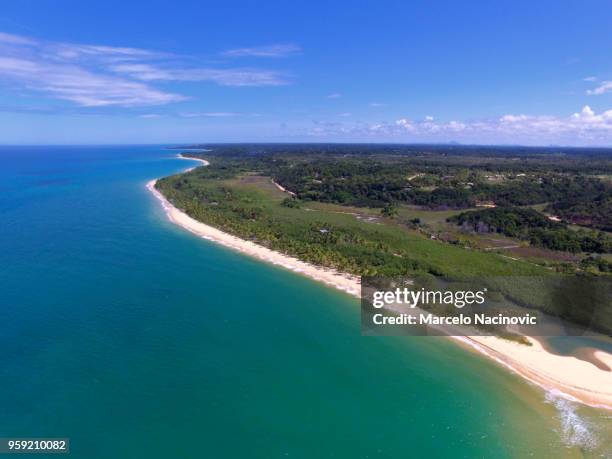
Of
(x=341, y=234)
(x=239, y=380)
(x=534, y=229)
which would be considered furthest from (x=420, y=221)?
(x=239, y=380)

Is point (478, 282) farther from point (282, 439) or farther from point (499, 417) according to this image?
point (282, 439)

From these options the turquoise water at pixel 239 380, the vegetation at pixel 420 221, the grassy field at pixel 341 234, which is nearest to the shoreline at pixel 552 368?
the turquoise water at pixel 239 380

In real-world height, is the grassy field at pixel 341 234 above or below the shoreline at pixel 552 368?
above

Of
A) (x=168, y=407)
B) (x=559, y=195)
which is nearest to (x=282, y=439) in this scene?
(x=168, y=407)

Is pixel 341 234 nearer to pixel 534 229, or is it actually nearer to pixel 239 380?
pixel 534 229

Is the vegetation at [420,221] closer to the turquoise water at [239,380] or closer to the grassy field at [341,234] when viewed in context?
the grassy field at [341,234]

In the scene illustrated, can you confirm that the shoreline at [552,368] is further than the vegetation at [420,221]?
No

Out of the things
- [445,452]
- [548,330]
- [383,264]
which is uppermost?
[383,264]

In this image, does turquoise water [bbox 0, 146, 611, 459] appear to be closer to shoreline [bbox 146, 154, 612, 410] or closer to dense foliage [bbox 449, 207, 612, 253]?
shoreline [bbox 146, 154, 612, 410]
